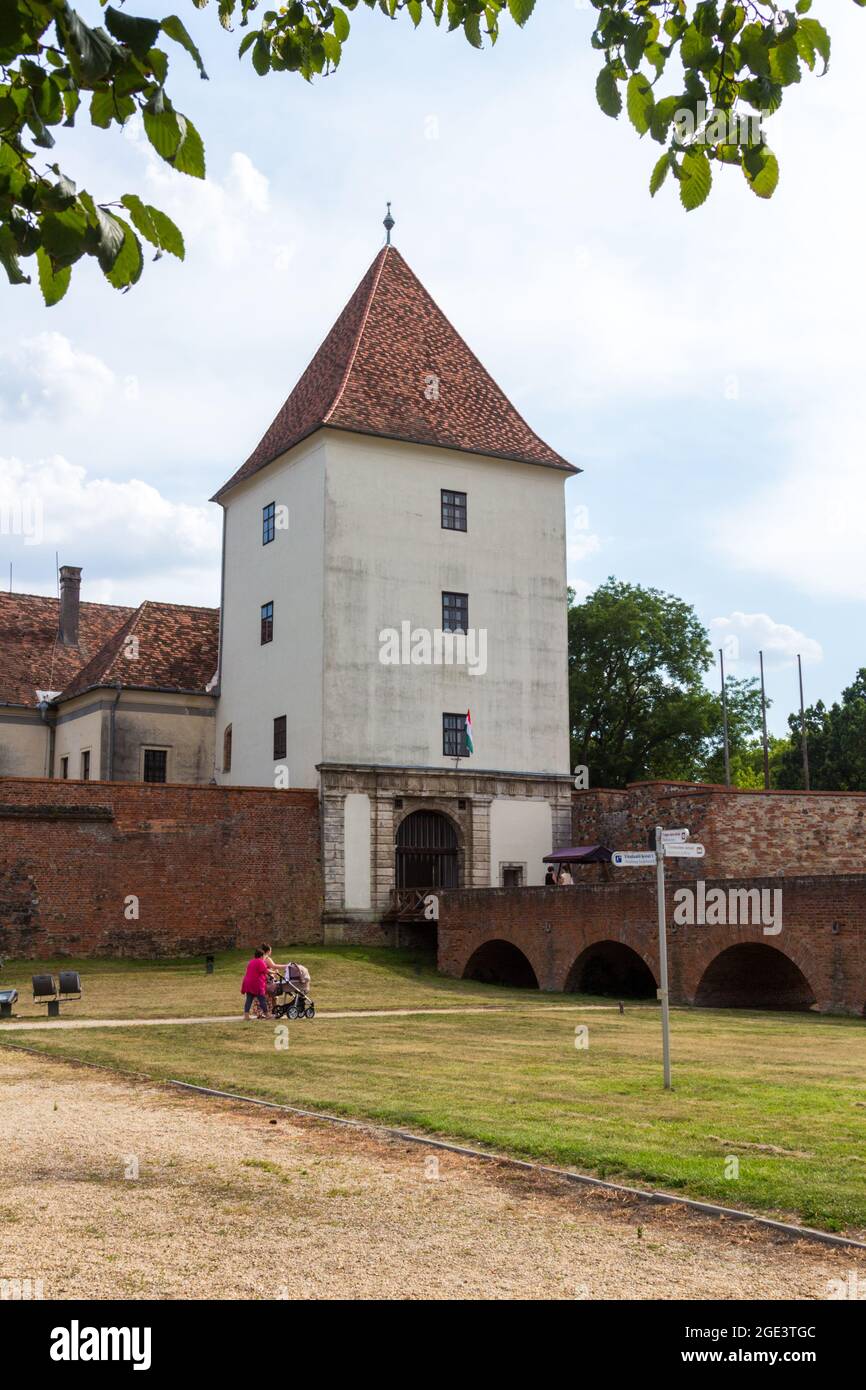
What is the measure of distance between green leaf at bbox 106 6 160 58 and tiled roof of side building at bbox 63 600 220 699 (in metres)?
41.3

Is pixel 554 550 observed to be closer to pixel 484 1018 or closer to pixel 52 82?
pixel 484 1018

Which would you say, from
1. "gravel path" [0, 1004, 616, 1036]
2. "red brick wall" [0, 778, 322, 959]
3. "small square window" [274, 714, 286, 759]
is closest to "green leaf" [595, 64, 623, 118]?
"gravel path" [0, 1004, 616, 1036]

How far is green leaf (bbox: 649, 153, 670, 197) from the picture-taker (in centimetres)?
586

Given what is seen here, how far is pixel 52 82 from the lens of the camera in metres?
4.82

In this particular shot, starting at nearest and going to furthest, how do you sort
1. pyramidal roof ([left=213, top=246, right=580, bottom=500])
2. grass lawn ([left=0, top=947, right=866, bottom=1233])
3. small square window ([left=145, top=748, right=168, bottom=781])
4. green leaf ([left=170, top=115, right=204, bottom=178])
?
1. green leaf ([left=170, top=115, right=204, bottom=178])
2. grass lawn ([left=0, top=947, right=866, bottom=1233])
3. pyramidal roof ([left=213, top=246, right=580, bottom=500])
4. small square window ([left=145, top=748, right=168, bottom=781])

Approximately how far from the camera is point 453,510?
4262 centimetres

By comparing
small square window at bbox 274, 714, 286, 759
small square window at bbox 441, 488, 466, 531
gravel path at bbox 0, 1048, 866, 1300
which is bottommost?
gravel path at bbox 0, 1048, 866, 1300

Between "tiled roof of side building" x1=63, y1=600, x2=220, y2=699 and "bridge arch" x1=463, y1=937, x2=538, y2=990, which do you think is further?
"tiled roof of side building" x1=63, y1=600, x2=220, y2=699

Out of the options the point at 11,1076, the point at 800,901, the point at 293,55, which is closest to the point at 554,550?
the point at 800,901

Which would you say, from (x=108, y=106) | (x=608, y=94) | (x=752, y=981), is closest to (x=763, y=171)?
(x=608, y=94)

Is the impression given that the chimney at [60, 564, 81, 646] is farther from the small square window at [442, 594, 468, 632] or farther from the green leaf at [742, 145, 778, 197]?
the green leaf at [742, 145, 778, 197]

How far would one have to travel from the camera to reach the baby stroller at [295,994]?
22438 millimetres
